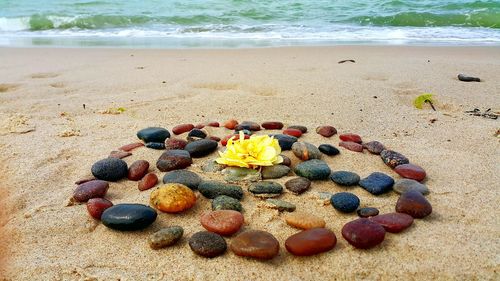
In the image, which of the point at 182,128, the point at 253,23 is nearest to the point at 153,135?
the point at 182,128

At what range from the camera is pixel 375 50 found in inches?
246

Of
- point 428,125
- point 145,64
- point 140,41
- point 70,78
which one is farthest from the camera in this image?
point 140,41

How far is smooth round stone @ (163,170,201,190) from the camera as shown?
6.53ft

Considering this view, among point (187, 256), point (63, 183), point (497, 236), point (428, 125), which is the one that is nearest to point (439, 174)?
point (497, 236)

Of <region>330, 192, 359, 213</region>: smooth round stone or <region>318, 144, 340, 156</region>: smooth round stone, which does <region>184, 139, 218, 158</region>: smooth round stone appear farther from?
<region>330, 192, 359, 213</region>: smooth round stone

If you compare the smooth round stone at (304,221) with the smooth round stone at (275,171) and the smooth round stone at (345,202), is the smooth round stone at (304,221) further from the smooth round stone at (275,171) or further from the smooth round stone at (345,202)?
the smooth round stone at (275,171)

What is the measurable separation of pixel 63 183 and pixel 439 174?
1858mm

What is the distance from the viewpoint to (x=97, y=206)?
1774 millimetres

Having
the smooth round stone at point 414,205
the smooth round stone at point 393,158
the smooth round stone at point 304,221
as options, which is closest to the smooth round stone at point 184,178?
the smooth round stone at point 304,221

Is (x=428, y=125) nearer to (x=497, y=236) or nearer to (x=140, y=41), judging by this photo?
(x=497, y=236)

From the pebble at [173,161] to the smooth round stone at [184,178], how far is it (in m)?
0.11

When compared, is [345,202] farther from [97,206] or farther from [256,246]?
[97,206]

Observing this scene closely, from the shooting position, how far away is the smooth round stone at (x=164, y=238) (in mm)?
1578

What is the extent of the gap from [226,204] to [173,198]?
221mm
